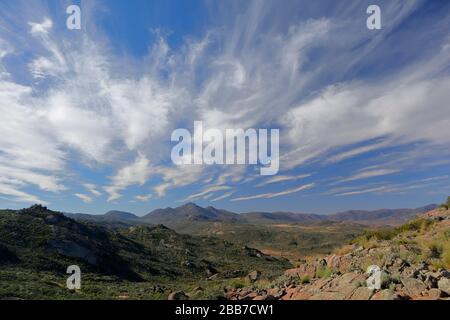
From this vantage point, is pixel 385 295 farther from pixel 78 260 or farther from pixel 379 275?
pixel 78 260

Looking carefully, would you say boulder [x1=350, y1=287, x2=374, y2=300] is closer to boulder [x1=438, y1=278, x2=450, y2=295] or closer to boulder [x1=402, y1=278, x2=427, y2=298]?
boulder [x1=402, y1=278, x2=427, y2=298]

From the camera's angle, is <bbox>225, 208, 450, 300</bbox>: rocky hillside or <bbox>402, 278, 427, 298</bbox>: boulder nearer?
<bbox>402, 278, 427, 298</bbox>: boulder

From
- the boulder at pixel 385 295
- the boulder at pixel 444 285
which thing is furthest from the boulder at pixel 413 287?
the boulder at pixel 385 295

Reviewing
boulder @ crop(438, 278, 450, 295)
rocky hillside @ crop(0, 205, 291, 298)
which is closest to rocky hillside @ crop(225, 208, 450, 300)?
boulder @ crop(438, 278, 450, 295)

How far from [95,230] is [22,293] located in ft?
157

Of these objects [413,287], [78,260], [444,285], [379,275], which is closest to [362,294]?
[379,275]

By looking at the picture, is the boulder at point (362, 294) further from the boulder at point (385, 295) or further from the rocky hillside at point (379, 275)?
the boulder at point (385, 295)

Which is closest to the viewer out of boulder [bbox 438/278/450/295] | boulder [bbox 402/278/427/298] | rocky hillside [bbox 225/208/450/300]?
boulder [bbox 438/278/450/295]

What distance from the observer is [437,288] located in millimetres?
11297

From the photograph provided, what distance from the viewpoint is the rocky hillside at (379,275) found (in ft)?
38.4

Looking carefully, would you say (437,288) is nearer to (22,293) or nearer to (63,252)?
(22,293)

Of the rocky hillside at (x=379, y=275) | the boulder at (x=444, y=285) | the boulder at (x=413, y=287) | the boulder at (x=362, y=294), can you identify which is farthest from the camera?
the boulder at (x=362, y=294)

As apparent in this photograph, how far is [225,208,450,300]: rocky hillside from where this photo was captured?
460 inches
